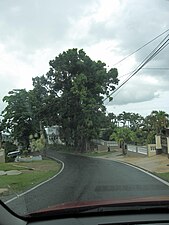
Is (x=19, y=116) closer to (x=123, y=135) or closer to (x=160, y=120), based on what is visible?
(x=123, y=135)

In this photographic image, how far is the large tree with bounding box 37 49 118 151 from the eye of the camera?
58031 millimetres

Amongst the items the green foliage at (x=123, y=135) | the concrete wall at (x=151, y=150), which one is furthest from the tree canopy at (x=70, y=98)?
the concrete wall at (x=151, y=150)

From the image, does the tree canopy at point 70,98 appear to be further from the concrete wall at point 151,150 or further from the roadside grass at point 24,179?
the roadside grass at point 24,179

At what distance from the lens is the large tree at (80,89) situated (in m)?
58.0

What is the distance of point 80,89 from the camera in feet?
192

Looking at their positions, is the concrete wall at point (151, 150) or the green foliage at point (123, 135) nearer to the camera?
the concrete wall at point (151, 150)

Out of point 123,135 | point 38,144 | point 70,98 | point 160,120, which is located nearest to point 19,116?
point 38,144

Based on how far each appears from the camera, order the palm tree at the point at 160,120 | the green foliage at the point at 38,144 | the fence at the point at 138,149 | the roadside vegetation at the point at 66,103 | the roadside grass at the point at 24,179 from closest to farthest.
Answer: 1. the roadside grass at the point at 24,179
2. the fence at the point at 138,149
3. the palm tree at the point at 160,120
4. the green foliage at the point at 38,144
5. the roadside vegetation at the point at 66,103

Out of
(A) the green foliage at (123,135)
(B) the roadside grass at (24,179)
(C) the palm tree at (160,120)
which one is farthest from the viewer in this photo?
(A) the green foliage at (123,135)

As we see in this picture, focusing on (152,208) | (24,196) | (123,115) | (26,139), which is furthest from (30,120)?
(152,208)

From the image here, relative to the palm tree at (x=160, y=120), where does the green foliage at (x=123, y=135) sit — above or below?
below

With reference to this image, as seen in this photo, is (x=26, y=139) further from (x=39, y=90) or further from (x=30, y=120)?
(x=39, y=90)

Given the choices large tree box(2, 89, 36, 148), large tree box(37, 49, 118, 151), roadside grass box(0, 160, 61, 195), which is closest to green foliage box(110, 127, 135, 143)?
large tree box(37, 49, 118, 151)

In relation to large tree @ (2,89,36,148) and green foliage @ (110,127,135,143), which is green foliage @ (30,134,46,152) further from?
green foliage @ (110,127,135,143)
